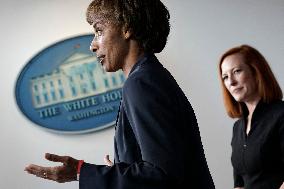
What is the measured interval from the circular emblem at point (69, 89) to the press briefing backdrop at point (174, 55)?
6cm

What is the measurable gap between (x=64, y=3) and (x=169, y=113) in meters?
1.97

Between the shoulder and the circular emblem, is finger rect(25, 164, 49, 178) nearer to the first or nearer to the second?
the shoulder

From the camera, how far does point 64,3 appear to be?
2.62 meters

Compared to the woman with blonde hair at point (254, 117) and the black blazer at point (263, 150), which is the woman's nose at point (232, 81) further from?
the black blazer at point (263, 150)

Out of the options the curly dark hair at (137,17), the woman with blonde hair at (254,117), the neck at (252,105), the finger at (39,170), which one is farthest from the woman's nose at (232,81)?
the finger at (39,170)

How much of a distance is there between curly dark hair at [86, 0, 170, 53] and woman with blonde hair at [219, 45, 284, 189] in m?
0.75

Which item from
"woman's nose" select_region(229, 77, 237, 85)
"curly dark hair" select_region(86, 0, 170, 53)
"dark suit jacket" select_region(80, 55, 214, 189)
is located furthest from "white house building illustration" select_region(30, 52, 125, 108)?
"dark suit jacket" select_region(80, 55, 214, 189)

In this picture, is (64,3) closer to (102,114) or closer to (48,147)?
(102,114)

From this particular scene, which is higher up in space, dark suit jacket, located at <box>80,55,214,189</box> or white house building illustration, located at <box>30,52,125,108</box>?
white house building illustration, located at <box>30,52,125,108</box>

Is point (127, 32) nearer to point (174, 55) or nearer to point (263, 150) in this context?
point (263, 150)

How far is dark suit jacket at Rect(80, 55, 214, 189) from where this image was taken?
2.81 ft

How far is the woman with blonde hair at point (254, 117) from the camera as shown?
1.54m

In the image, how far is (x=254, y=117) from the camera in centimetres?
170

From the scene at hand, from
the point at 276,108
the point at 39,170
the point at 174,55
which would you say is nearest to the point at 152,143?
the point at 39,170
